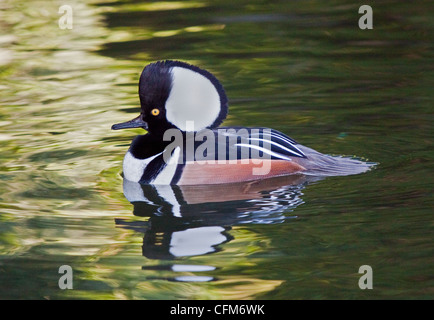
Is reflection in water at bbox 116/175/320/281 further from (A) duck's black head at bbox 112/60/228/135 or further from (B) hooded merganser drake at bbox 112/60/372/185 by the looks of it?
(A) duck's black head at bbox 112/60/228/135

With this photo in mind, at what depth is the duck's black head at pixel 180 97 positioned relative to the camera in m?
7.32

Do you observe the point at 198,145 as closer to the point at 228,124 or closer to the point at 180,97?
the point at 180,97

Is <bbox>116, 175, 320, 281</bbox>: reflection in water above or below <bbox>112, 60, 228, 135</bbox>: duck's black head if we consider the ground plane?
below

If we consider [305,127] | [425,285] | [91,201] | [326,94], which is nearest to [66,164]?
[91,201]

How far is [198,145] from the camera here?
750 centimetres

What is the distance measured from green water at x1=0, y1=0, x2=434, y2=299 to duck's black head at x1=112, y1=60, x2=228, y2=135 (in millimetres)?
672

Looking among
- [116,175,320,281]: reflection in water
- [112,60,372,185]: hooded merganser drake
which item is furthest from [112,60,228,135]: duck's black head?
[116,175,320,281]: reflection in water

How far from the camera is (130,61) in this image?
1202 centimetres

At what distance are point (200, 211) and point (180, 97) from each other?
118 centimetres

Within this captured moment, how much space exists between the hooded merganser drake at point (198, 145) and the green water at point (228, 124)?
9.5 inches

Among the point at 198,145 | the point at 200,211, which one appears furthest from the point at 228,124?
the point at 200,211

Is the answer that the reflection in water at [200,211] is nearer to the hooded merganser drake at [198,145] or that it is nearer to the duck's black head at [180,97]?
the hooded merganser drake at [198,145]

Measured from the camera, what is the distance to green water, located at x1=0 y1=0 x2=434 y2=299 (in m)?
5.59
